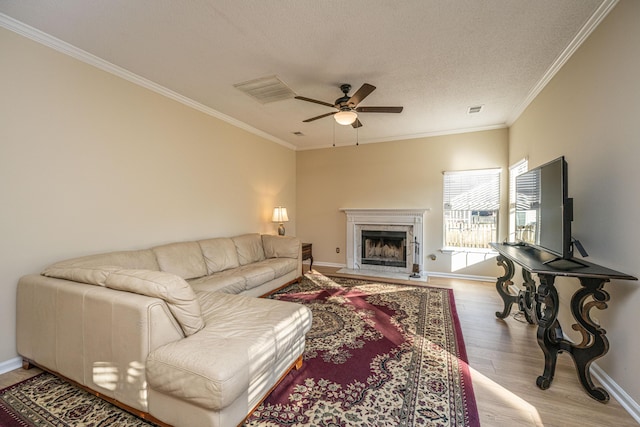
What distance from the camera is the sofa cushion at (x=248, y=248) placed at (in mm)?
4082

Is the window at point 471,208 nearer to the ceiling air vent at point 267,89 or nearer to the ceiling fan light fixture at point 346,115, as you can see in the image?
the ceiling fan light fixture at point 346,115

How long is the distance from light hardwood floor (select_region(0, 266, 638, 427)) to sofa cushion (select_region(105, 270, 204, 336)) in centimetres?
142

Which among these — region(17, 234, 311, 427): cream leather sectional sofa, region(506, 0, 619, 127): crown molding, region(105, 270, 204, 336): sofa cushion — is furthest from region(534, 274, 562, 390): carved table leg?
region(105, 270, 204, 336): sofa cushion

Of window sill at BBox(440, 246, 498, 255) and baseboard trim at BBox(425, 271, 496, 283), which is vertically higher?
window sill at BBox(440, 246, 498, 255)

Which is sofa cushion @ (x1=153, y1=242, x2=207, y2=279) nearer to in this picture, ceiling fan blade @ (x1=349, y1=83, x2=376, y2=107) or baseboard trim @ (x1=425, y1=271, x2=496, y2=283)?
ceiling fan blade @ (x1=349, y1=83, x2=376, y2=107)

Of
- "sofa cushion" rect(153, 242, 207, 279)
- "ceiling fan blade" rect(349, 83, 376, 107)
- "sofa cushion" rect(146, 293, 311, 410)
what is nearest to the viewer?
"sofa cushion" rect(146, 293, 311, 410)

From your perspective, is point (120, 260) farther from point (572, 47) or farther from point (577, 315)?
point (572, 47)

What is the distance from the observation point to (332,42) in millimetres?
2348

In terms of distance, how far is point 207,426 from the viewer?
53.3 inches

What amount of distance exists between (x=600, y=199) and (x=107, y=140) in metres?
4.54

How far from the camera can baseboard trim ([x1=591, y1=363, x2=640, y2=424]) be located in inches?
64.4

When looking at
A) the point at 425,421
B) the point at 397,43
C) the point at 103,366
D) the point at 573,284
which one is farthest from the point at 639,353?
the point at 103,366

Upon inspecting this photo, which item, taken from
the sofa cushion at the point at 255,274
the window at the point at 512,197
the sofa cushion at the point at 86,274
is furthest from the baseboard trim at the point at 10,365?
the window at the point at 512,197

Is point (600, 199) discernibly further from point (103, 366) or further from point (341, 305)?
point (103, 366)
